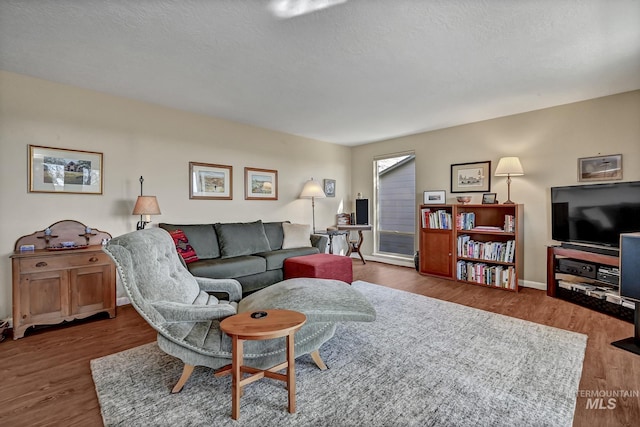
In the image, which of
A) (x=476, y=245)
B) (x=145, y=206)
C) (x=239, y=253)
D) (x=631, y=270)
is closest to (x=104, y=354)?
(x=145, y=206)

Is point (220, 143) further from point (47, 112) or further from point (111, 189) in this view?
point (47, 112)

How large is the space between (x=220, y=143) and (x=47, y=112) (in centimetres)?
189

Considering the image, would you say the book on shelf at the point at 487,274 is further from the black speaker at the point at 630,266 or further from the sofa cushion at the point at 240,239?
the sofa cushion at the point at 240,239

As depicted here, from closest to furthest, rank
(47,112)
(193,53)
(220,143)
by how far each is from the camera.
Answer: (193,53) < (47,112) < (220,143)

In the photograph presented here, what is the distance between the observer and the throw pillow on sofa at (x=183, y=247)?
336 cm

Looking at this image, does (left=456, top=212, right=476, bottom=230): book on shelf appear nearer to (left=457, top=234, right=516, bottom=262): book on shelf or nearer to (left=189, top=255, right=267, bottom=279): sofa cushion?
(left=457, top=234, right=516, bottom=262): book on shelf

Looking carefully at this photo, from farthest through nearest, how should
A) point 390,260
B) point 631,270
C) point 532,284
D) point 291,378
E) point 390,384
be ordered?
point 390,260 < point 532,284 < point 631,270 < point 390,384 < point 291,378

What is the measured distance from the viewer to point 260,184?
4.80 metres

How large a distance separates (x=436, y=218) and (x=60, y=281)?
187 inches

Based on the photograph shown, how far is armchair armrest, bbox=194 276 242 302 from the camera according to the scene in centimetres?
246

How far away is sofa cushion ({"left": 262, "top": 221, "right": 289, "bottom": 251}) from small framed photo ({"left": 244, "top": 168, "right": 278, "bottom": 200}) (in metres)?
0.56

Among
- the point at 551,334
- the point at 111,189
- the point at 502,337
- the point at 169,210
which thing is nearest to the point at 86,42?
the point at 111,189

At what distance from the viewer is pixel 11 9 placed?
1921 mm

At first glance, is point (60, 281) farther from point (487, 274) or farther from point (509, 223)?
point (509, 223)
